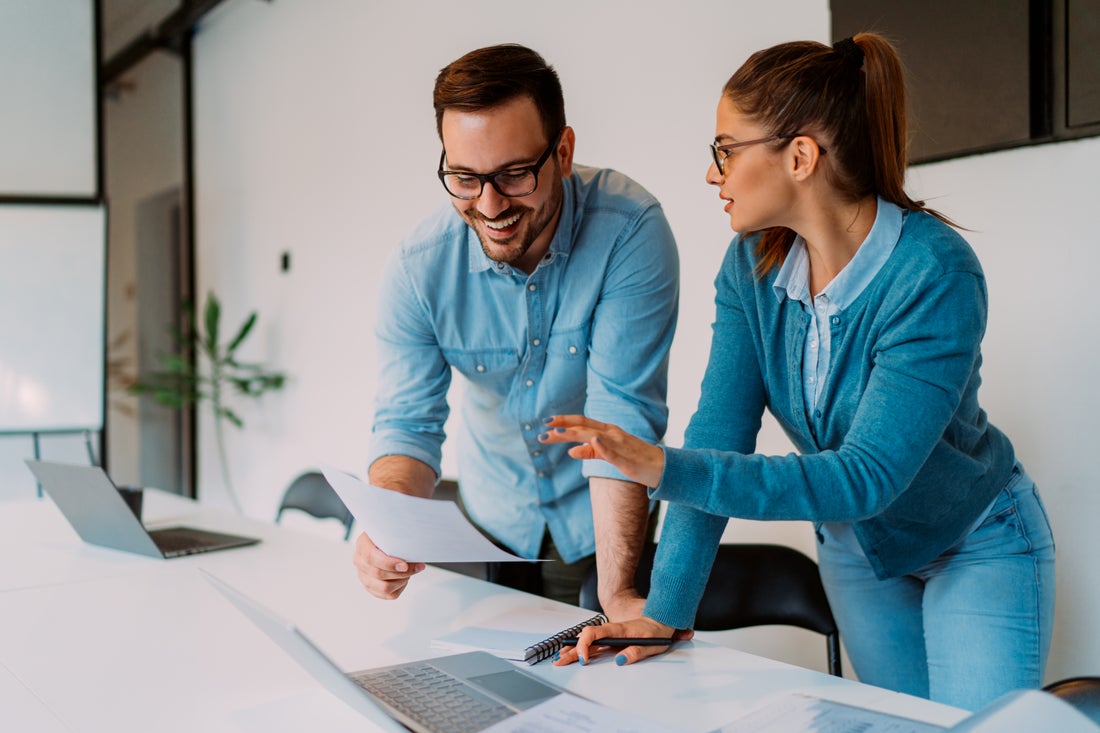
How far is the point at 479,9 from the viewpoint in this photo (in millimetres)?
3494

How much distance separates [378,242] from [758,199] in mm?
3008

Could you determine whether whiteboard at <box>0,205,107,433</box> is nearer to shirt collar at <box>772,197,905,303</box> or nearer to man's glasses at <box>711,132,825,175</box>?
man's glasses at <box>711,132,825,175</box>

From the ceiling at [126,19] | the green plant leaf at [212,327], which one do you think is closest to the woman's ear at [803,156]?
the green plant leaf at [212,327]

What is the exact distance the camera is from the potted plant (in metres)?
5.03

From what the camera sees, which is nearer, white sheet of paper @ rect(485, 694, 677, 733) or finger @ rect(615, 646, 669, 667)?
white sheet of paper @ rect(485, 694, 677, 733)

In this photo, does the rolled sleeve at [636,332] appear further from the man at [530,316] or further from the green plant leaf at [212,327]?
the green plant leaf at [212,327]

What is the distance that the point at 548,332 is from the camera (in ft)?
5.65

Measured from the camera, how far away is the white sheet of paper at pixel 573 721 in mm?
962

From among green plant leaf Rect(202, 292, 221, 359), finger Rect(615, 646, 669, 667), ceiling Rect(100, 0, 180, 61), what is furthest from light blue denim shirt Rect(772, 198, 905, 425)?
ceiling Rect(100, 0, 180, 61)

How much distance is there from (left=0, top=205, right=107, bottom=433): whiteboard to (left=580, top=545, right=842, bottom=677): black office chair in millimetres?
3464

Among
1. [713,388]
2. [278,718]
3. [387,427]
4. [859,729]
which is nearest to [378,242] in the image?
[387,427]

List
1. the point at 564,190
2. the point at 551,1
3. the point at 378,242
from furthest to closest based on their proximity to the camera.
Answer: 1. the point at 378,242
2. the point at 551,1
3. the point at 564,190

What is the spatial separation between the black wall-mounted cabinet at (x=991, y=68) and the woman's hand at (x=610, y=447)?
1.41 meters

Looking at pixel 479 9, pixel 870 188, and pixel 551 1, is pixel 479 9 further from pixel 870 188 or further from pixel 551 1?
pixel 870 188
